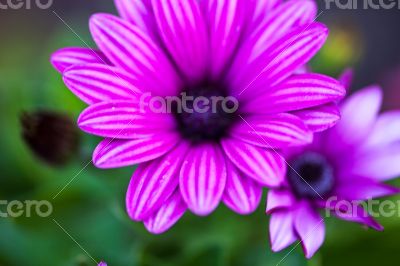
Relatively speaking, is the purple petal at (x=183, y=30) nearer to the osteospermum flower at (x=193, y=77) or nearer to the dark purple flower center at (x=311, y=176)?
the osteospermum flower at (x=193, y=77)

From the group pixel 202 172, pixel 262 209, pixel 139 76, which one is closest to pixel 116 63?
pixel 139 76

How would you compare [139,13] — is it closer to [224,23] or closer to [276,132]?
[224,23]

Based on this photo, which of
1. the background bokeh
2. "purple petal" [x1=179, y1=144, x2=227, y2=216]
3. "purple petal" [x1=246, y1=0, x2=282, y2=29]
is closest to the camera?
"purple petal" [x1=179, y1=144, x2=227, y2=216]

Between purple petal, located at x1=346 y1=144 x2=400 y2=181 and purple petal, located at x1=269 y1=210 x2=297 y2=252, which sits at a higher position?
purple petal, located at x1=269 y1=210 x2=297 y2=252

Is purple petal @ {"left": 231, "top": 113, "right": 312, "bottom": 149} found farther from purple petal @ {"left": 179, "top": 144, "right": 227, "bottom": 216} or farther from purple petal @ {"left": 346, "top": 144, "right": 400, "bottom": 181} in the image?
purple petal @ {"left": 346, "top": 144, "right": 400, "bottom": 181}

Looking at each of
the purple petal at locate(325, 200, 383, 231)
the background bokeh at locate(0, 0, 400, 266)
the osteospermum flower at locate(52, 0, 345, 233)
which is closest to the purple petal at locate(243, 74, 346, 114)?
the osteospermum flower at locate(52, 0, 345, 233)

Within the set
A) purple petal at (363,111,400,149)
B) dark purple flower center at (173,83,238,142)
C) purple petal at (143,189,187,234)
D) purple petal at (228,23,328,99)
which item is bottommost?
purple petal at (363,111,400,149)

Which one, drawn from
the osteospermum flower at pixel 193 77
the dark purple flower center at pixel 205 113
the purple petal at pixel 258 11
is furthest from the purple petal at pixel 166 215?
the purple petal at pixel 258 11
